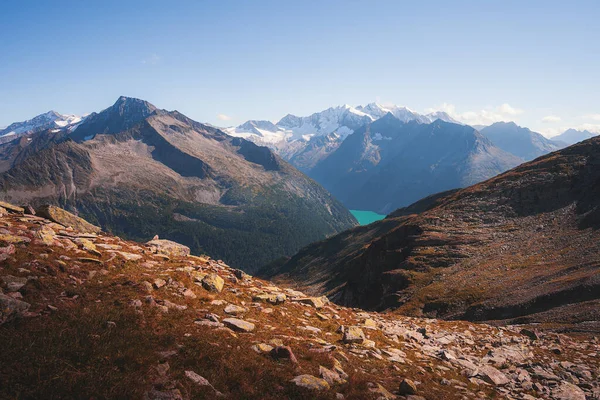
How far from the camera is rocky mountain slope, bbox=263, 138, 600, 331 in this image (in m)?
40.7

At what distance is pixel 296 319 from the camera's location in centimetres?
1891

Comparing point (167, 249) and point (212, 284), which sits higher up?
point (212, 284)

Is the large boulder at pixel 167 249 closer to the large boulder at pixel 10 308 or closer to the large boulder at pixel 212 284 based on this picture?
the large boulder at pixel 212 284

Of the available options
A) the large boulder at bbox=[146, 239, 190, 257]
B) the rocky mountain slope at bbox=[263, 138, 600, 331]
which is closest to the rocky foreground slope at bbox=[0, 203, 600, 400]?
the large boulder at bbox=[146, 239, 190, 257]

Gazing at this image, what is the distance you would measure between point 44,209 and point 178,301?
76.0 feet

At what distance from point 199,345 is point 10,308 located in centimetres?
663

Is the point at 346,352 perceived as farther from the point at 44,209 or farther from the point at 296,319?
the point at 44,209

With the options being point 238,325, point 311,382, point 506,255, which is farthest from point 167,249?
point 506,255

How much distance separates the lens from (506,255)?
62750 millimetres

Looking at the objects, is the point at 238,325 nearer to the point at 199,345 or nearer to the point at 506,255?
the point at 199,345

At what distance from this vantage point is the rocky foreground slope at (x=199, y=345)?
32.4 feet

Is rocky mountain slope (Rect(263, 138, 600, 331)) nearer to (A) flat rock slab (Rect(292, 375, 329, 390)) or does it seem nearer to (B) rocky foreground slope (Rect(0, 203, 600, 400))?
(B) rocky foreground slope (Rect(0, 203, 600, 400))

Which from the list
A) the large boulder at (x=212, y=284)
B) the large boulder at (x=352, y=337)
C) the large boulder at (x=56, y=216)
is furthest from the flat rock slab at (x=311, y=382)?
the large boulder at (x=56, y=216)

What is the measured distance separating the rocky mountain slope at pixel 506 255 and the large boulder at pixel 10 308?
1612 inches
